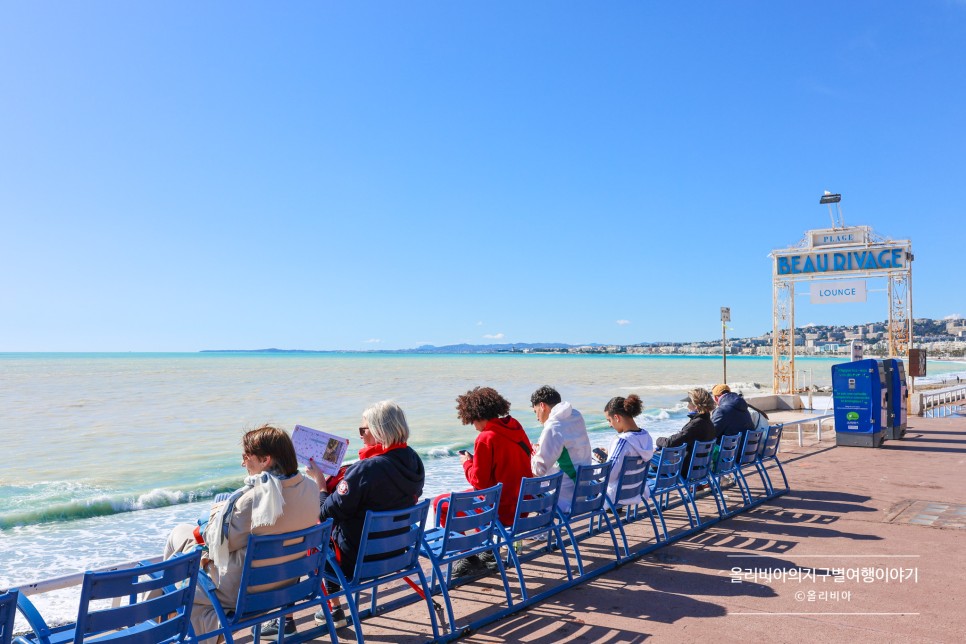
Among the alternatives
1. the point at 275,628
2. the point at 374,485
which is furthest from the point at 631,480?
the point at 275,628

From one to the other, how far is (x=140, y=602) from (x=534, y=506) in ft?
8.06

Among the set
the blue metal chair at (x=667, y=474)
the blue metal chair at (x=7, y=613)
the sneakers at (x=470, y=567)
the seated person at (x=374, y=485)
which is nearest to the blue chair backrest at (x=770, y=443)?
the blue metal chair at (x=667, y=474)

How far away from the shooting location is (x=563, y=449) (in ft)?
17.4

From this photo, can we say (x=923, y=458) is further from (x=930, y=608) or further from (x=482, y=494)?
(x=482, y=494)

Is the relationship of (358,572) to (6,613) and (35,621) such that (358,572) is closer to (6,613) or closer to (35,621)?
(35,621)

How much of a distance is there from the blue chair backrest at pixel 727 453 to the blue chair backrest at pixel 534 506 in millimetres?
2638

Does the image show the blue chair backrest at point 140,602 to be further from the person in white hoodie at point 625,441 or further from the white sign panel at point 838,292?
the white sign panel at point 838,292

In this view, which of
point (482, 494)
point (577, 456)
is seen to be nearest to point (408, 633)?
point (482, 494)

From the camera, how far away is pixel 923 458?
10.2m

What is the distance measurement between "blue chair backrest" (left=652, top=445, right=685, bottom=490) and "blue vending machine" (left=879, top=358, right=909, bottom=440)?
8.01 meters

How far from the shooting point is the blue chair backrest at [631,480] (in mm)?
5152

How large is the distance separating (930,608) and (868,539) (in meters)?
1.64

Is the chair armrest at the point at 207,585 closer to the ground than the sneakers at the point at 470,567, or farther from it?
farther from it

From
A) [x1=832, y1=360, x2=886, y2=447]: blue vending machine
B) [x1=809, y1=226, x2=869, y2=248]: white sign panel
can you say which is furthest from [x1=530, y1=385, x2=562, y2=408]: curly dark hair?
[x1=809, y1=226, x2=869, y2=248]: white sign panel
